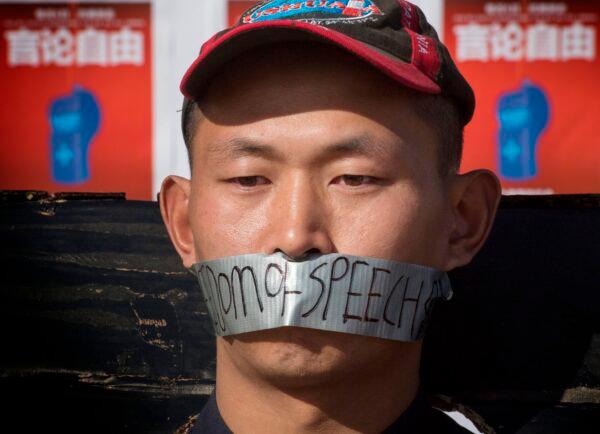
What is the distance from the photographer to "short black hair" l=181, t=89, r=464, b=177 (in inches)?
74.6

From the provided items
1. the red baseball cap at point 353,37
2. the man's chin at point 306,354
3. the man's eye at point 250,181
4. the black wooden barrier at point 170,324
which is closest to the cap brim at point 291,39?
the red baseball cap at point 353,37

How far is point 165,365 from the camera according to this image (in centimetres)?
239

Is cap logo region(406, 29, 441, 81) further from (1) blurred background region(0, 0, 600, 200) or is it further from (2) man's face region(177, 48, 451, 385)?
(1) blurred background region(0, 0, 600, 200)

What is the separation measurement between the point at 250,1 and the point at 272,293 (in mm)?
2240

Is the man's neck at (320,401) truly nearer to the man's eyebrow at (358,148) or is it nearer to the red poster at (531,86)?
the man's eyebrow at (358,148)

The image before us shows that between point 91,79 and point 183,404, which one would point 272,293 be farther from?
point 91,79

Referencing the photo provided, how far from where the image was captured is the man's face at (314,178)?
176cm

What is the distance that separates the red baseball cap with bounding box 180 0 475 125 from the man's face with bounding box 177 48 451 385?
6cm

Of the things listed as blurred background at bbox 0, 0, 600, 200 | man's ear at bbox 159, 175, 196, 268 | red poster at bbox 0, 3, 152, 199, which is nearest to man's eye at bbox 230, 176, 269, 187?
man's ear at bbox 159, 175, 196, 268

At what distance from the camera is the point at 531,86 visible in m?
3.76

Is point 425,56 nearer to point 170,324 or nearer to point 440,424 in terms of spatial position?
point 440,424

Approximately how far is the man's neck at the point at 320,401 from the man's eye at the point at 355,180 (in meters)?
0.40

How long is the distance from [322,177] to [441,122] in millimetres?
335

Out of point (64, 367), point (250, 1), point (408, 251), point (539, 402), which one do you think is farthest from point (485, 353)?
point (250, 1)
